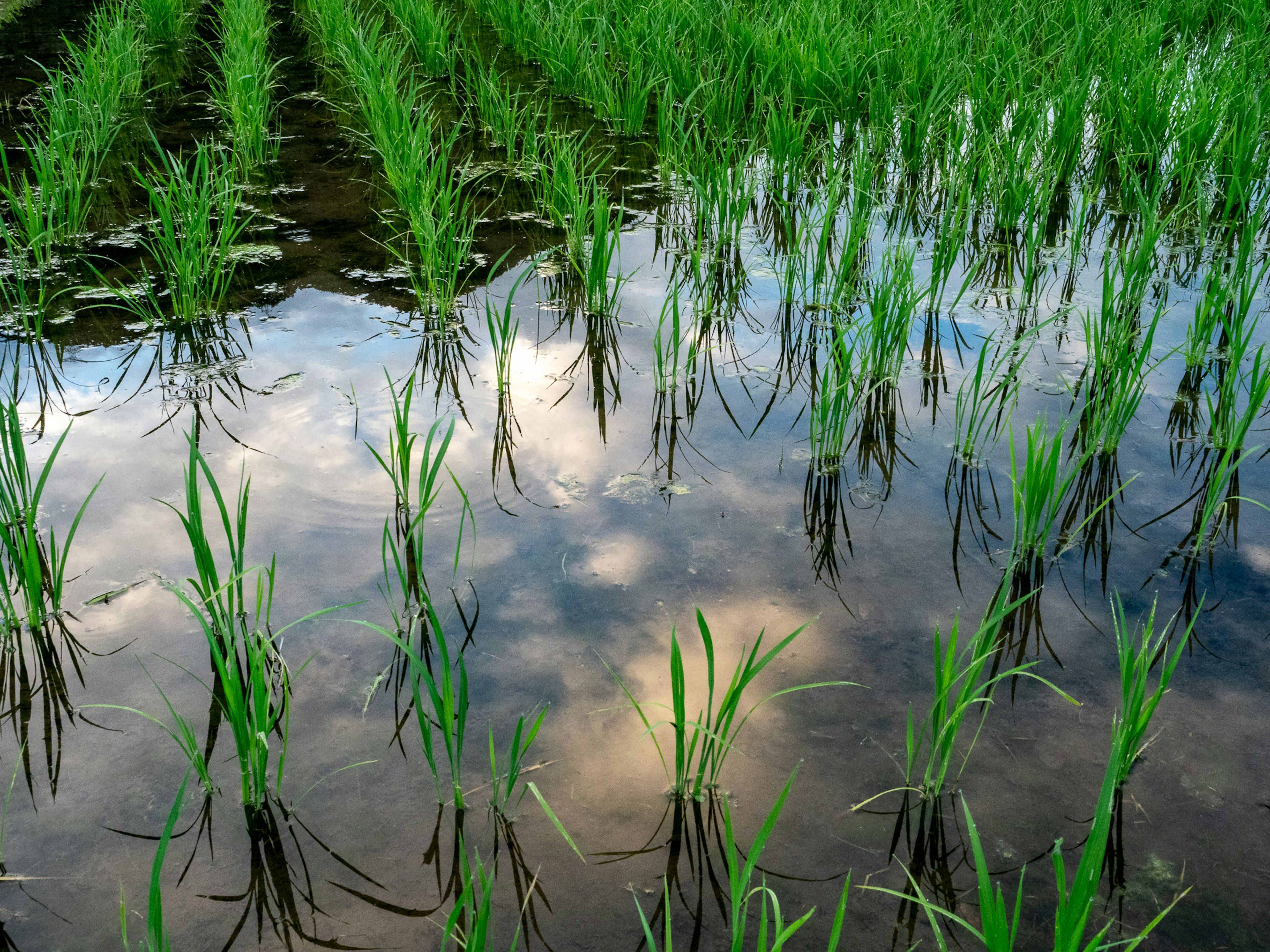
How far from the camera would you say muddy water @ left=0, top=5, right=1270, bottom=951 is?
53.7 inches

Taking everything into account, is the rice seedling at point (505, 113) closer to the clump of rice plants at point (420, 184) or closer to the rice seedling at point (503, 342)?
the clump of rice plants at point (420, 184)

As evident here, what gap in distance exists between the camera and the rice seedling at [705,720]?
1362mm

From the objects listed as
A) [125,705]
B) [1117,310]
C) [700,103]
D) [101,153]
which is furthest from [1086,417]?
[101,153]

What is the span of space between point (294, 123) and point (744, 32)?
2.32 m

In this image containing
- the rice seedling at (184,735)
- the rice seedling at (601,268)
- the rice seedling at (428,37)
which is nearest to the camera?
the rice seedling at (184,735)

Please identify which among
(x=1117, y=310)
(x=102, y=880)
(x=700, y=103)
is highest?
(x=700, y=103)

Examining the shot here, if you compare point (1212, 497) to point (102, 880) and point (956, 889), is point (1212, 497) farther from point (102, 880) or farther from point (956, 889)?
point (102, 880)

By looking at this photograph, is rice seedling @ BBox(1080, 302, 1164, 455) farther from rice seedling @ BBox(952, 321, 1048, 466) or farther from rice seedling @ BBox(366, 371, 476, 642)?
rice seedling @ BBox(366, 371, 476, 642)

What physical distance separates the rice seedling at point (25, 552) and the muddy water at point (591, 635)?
57 millimetres

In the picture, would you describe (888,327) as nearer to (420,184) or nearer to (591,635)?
(591,635)

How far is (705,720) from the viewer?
1.68m

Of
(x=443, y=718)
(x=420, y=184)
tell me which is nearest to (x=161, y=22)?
(x=420, y=184)

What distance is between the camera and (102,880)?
1.36m

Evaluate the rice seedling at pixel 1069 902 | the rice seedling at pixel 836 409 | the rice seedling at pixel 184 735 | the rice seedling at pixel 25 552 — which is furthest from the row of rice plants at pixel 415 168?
the rice seedling at pixel 1069 902
